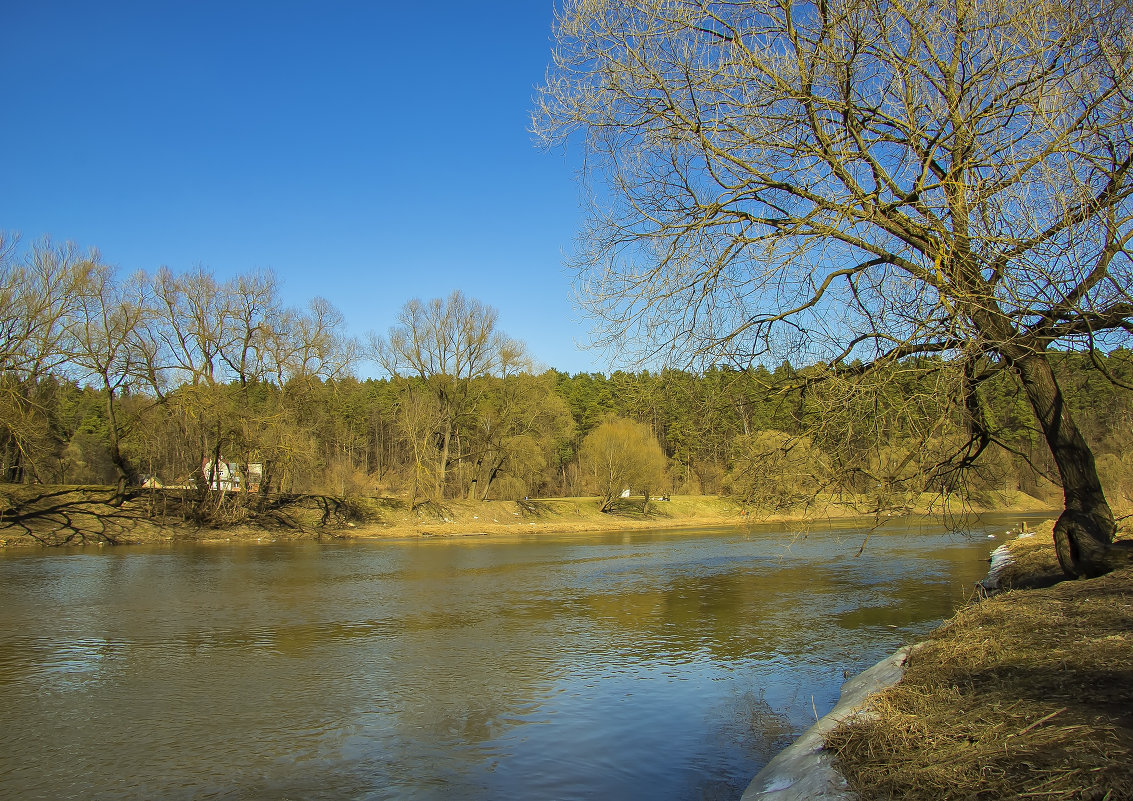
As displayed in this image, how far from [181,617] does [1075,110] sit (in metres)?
15.8

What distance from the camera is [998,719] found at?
14.0 feet

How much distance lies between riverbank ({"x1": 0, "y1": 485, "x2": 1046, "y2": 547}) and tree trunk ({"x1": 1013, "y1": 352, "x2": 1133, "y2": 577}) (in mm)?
15739

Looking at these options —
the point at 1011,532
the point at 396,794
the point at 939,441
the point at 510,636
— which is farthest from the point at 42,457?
the point at 1011,532

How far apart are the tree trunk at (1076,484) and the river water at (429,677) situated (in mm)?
2855

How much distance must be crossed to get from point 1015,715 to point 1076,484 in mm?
4617

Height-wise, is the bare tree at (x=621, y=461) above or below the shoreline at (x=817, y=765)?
above

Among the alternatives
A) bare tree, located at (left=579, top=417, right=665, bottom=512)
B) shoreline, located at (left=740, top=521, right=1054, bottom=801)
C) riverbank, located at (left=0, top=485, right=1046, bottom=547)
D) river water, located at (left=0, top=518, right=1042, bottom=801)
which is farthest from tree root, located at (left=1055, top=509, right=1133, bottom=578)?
bare tree, located at (left=579, top=417, right=665, bottom=512)

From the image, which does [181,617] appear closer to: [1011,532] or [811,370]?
[811,370]

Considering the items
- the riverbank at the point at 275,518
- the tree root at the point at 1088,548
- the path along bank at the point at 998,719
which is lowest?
the riverbank at the point at 275,518

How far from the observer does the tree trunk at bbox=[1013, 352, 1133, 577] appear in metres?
7.49

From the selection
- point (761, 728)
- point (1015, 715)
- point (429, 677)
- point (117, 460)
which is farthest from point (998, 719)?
point (117, 460)

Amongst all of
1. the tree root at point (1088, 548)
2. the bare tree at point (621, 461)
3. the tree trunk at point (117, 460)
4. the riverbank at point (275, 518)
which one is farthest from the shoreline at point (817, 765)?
the bare tree at point (621, 461)

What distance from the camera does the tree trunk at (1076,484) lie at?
7488 millimetres

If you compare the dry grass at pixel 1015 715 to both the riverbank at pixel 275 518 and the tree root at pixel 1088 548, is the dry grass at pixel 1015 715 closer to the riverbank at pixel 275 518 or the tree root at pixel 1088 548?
the tree root at pixel 1088 548
